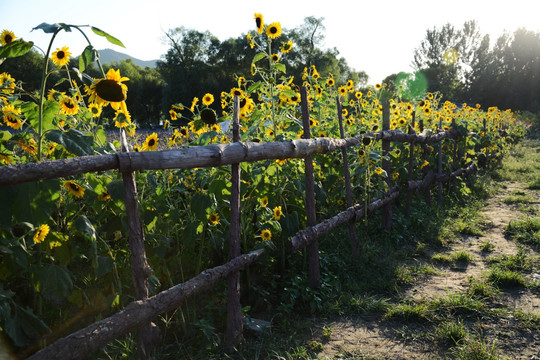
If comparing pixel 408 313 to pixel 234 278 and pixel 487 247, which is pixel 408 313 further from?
pixel 487 247

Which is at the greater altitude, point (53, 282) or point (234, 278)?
point (53, 282)

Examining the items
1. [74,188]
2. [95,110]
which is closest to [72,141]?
[74,188]

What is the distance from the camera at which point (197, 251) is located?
3.06 metres

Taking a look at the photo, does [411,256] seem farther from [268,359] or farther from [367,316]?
[268,359]

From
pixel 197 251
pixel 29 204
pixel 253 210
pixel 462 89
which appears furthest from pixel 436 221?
pixel 462 89

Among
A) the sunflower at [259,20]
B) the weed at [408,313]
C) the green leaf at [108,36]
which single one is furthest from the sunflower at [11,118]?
the weed at [408,313]

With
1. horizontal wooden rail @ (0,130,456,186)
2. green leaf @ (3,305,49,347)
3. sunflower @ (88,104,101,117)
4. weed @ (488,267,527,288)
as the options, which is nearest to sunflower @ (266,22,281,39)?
horizontal wooden rail @ (0,130,456,186)

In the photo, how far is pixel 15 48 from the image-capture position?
5.78ft

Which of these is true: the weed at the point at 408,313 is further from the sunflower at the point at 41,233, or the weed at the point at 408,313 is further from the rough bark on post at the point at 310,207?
the sunflower at the point at 41,233

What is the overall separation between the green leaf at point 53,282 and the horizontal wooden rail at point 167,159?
1.82 feet

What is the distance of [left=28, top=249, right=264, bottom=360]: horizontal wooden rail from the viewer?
168cm

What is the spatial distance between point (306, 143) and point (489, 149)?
7.52 m

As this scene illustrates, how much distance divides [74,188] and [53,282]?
1.53 feet

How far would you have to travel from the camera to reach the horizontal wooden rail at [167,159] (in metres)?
1.57
